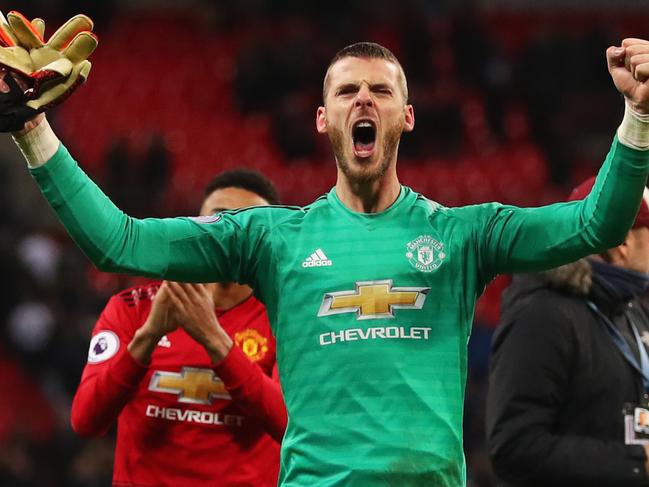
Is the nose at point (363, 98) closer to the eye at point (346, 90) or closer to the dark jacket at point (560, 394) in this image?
the eye at point (346, 90)

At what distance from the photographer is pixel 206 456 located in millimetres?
4109

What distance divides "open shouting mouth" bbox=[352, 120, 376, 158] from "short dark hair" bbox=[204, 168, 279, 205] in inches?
45.0

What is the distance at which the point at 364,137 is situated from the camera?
347 cm

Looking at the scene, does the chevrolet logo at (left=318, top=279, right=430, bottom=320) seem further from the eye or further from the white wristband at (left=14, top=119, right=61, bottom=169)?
the white wristband at (left=14, top=119, right=61, bottom=169)

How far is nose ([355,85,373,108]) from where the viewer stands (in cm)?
341

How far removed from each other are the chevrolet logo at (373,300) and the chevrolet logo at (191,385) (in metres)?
1.00

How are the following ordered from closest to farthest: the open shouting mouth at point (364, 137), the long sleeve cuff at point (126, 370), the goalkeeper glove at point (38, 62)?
the goalkeeper glove at point (38, 62) < the open shouting mouth at point (364, 137) < the long sleeve cuff at point (126, 370)

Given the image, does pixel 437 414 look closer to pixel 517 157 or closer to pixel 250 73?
pixel 517 157

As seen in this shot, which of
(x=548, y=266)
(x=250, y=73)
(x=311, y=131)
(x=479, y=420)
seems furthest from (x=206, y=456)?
(x=250, y=73)

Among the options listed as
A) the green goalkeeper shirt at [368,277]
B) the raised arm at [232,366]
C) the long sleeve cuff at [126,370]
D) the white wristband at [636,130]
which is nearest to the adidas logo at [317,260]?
the green goalkeeper shirt at [368,277]

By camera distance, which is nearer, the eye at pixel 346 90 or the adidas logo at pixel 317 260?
the adidas logo at pixel 317 260

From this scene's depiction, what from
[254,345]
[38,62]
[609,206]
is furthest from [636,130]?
[254,345]

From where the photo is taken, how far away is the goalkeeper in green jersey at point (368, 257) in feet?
10.1

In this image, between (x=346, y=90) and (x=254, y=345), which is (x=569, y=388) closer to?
(x=254, y=345)
